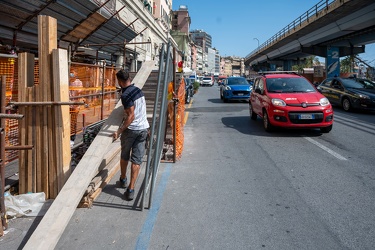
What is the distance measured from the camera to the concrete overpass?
20766 mm

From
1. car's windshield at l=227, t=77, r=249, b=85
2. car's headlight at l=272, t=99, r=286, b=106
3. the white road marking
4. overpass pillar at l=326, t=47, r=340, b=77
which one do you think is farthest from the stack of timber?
overpass pillar at l=326, t=47, r=340, b=77

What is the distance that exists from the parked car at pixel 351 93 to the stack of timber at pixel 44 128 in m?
12.5

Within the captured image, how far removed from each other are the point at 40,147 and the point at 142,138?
1381mm

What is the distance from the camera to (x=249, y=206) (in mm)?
3936

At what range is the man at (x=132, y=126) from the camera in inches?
162

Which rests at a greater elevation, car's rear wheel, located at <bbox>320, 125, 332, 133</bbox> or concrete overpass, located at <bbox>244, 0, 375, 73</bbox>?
concrete overpass, located at <bbox>244, 0, 375, 73</bbox>

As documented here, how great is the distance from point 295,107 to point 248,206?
4910 mm

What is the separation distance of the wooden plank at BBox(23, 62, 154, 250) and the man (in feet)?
1.01

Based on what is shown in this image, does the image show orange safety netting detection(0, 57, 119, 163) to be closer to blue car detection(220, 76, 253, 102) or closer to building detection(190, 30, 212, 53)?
blue car detection(220, 76, 253, 102)

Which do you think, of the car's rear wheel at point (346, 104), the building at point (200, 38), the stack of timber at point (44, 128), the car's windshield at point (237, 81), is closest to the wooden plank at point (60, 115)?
the stack of timber at point (44, 128)

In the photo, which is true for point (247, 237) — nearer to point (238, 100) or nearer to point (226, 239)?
point (226, 239)

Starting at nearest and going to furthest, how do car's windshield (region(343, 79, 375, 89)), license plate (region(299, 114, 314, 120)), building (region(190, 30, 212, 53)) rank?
license plate (region(299, 114, 314, 120)) → car's windshield (region(343, 79, 375, 89)) → building (region(190, 30, 212, 53))

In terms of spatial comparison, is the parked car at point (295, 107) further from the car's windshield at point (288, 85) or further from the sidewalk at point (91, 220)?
the sidewalk at point (91, 220)

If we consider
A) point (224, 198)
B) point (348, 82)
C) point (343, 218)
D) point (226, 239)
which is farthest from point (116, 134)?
point (348, 82)
